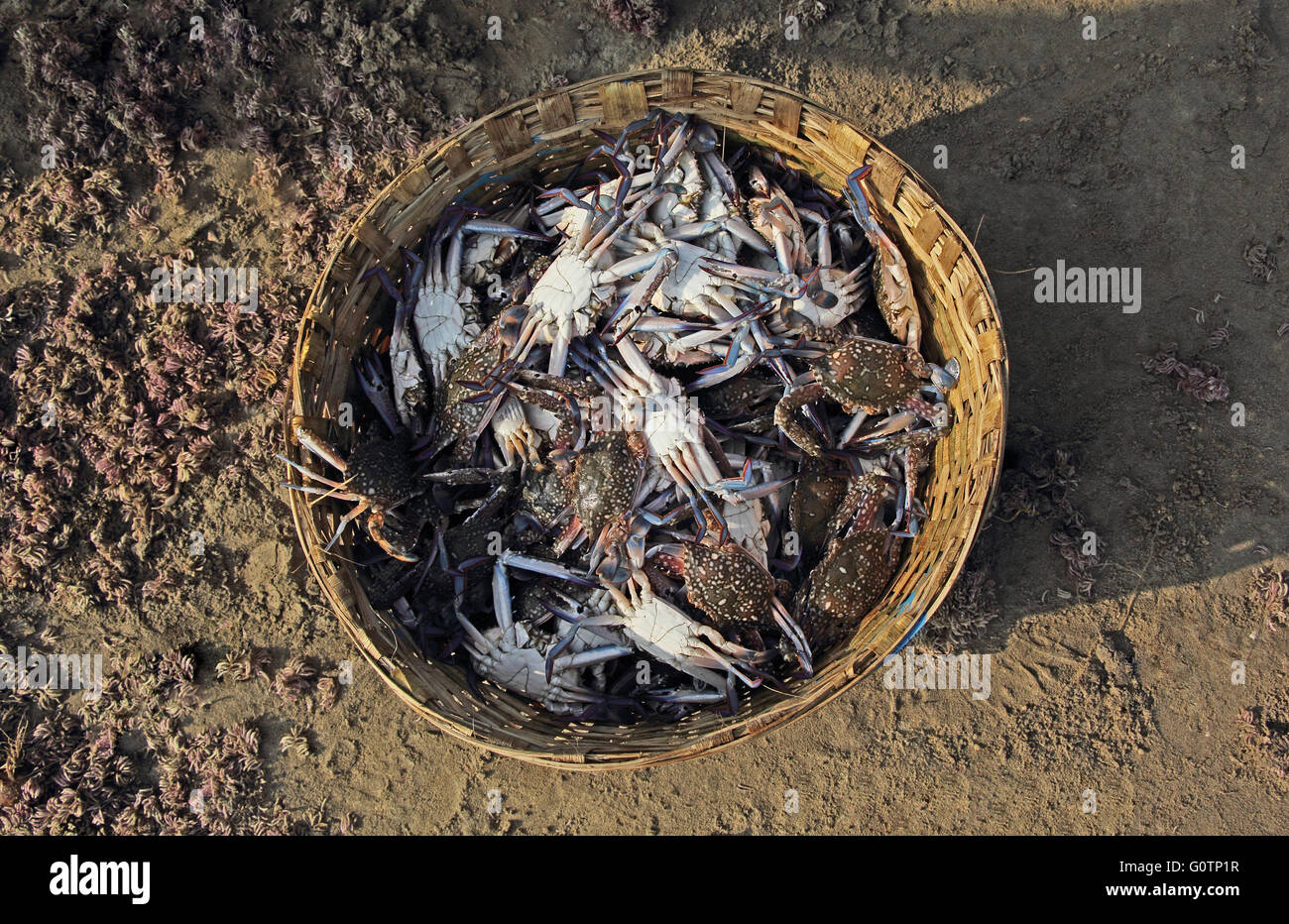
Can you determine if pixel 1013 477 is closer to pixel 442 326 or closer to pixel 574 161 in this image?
pixel 574 161

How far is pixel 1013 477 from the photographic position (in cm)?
446

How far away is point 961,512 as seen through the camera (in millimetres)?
3609

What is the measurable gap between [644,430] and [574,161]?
127 centimetres

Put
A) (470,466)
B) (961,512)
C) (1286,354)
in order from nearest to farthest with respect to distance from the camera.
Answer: (961,512), (470,466), (1286,354)

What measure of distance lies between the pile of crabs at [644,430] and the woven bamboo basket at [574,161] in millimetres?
97

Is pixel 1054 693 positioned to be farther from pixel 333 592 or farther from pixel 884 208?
pixel 333 592

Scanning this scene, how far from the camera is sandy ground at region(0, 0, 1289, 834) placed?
14.7 ft

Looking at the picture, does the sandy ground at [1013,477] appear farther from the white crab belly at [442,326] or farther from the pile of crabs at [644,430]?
the white crab belly at [442,326]

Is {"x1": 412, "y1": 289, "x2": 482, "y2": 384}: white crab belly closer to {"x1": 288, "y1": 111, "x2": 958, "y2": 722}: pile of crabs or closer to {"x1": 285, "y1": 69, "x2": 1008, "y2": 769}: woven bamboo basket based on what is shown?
{"x1": 288, "y1": 111, "x2": 958, "y2": 722}: pile of crabs

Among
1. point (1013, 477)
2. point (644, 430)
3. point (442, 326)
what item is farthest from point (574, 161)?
point (1013, 477)

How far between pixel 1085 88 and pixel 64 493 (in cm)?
550

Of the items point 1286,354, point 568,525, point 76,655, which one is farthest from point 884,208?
point 76,655

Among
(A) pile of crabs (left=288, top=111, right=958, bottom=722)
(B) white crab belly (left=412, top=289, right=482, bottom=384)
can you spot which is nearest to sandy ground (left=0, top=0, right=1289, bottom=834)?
(A) pile of crabs (left=288, top=111, right=958, bottom=722)

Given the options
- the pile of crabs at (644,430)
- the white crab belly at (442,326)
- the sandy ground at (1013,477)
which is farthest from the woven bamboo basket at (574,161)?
the sandy ground at (1013,477)
